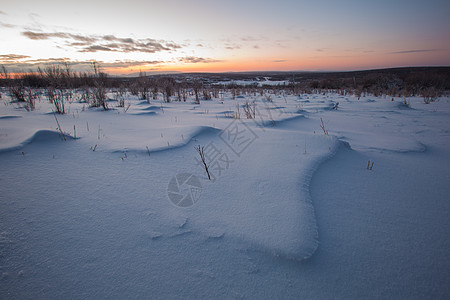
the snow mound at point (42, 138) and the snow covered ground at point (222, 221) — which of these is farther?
the snow mound at point (42, 138)

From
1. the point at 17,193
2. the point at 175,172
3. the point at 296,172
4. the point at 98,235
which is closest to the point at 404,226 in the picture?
the point at 296,172

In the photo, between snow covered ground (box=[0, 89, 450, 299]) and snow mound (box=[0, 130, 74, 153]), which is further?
snow mound (box=[0, 130, 74, 153])

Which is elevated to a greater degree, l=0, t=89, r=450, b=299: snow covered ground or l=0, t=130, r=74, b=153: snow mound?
l=0, t=130, r=74, b=153: snow mound

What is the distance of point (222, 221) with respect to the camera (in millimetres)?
1083

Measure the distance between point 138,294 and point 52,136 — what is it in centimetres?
217

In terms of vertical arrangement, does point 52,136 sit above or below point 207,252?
above

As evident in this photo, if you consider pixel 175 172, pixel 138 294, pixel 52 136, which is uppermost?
pixel 52 136

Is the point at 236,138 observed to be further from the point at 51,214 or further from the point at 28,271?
the point at 28,271

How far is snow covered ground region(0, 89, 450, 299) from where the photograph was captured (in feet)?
2.60

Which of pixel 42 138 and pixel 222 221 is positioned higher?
pixel 42 138

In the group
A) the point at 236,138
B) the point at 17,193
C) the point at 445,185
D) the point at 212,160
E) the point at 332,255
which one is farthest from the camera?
the point at 236,138

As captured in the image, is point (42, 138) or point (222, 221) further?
point (42, 138)

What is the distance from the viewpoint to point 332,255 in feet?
2.97

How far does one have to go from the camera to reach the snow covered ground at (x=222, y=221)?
79cm
